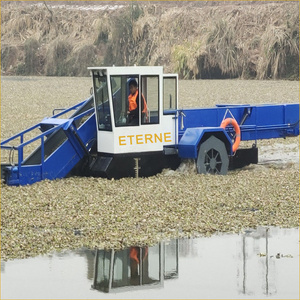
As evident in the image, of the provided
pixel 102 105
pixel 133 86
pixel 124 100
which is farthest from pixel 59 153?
pixel 133 86

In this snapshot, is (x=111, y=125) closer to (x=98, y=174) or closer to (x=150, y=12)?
(x=98, y=174)

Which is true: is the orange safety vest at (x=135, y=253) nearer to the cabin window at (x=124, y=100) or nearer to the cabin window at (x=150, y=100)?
the cabin window at (x=124, y=100)

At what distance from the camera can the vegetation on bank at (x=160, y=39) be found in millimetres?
45031

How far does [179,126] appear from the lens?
54.0 feet

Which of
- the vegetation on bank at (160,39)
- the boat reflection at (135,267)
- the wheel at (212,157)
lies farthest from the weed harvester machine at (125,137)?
the vegetation on bank at (160,39)

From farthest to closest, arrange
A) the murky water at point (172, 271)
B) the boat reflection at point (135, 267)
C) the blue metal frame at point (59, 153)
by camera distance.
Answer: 1. the blue metal frame at point (59, 153)
2. the boat reflection at point (135, 267)
3. the murky water at point (172, 271)

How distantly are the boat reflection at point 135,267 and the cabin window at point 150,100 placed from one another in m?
5.07

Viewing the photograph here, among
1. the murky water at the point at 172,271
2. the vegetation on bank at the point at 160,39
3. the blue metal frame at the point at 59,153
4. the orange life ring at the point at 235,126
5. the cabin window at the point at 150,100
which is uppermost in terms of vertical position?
the vegetation on bank at the point at 160,39

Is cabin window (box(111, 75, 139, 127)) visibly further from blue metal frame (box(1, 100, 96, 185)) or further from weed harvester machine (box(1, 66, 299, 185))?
blue metal frame (box(1, 100, 96, 185))

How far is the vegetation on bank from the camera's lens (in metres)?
45.0

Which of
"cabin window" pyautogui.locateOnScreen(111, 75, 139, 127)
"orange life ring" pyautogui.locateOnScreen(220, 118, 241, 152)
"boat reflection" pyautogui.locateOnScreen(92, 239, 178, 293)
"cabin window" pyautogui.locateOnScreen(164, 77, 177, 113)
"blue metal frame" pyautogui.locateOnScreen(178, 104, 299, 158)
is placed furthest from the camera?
"orange life ring" pyautogui.locateOnScreen(220, 118, 241, 152)

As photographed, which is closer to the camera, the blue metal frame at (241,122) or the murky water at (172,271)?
the murky water at (172,271)

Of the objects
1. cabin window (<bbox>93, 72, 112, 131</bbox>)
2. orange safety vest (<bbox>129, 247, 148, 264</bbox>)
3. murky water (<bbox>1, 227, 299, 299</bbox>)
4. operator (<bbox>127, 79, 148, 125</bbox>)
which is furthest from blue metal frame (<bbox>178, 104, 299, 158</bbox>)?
orange safety vest (<bbox>129, 247, 148, 264</bbox>)

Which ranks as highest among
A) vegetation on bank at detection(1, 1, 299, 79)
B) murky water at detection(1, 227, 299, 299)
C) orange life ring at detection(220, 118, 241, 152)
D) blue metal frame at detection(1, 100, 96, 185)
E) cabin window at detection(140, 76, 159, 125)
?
vegetation on bank at detection(1, 1, 299, 79)
